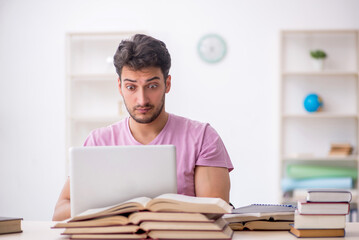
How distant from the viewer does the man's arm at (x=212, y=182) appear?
190cm

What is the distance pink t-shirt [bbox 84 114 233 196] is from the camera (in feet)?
6.56

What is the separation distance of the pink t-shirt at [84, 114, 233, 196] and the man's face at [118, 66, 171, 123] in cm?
12

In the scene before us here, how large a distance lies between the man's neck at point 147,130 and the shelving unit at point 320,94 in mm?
2861

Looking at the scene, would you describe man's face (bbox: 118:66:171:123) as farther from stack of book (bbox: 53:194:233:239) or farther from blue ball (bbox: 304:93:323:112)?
blue ball (bbox: 304:93:323:112)

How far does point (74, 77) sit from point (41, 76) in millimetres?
439

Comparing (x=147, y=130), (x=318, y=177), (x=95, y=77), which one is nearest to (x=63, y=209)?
(x=147, y=130)

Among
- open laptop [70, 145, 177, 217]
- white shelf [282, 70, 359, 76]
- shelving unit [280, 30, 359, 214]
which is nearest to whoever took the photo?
open laptop [70, 145, 177, 217]

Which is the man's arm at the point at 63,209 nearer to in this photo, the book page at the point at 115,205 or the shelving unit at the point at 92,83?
the book page at the point at 115,205

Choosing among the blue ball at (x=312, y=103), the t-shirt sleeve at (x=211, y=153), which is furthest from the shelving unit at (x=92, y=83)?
the t-shirt sleeve at (x=211, y=153)

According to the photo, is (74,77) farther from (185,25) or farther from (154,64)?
(154,64)

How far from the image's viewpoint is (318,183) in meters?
4.50

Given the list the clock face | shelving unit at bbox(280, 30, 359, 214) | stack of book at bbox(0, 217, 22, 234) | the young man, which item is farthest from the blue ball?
stack of book at bbox(0, 217, 22, 234)

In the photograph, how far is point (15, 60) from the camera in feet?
16.7

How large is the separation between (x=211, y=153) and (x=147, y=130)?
0.27m
